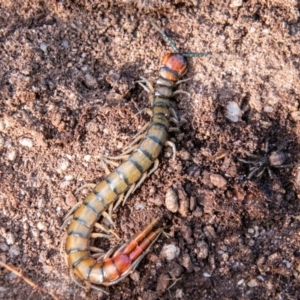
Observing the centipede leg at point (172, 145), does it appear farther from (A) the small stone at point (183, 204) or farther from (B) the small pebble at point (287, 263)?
(B) the small pebble at point (287, 263)

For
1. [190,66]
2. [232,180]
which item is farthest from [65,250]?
[190,66]

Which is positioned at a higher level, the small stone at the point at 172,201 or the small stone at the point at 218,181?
the small stone at the point at 218,181

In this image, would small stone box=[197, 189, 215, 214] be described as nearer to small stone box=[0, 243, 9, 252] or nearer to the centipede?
the centipede

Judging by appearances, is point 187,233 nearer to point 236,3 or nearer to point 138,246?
point 138,246

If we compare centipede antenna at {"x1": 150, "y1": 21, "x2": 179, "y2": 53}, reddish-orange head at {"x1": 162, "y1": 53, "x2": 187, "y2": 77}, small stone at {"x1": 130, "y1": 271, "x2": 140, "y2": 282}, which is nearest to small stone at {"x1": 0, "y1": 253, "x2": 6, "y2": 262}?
small stone at {"x1": 130, "y1": 271, "x2": 140, "y2": 282}

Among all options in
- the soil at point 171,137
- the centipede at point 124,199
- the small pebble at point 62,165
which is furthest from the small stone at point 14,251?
the small pebble at point 62,165

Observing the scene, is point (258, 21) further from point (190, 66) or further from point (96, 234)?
point (96, 234)
